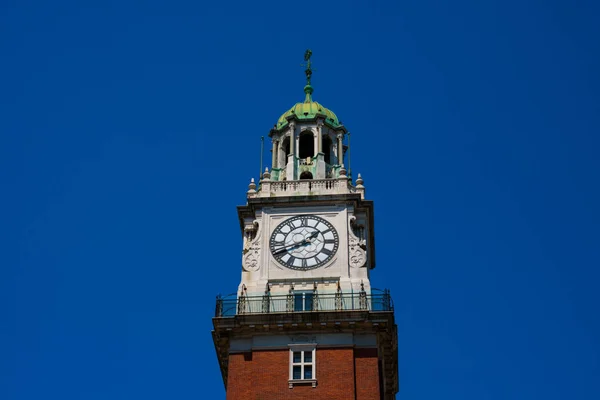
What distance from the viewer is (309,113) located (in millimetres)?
70438

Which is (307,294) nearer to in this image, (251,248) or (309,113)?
(251,248)

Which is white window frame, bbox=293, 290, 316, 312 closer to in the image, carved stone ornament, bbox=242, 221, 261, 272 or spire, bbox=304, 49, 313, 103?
carved stone ornament, bbox=242, 221, 261, 272

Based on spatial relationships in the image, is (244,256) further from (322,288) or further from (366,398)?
(366,398)

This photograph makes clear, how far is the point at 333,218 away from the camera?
211 feet

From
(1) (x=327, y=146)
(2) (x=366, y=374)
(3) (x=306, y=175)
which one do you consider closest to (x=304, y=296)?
(2) (x=366, y=374)

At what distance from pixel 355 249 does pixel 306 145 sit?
985 centimetres

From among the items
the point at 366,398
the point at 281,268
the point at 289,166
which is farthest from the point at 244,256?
the point at 366,398

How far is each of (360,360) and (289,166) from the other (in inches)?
560

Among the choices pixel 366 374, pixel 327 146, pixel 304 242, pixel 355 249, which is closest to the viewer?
pixel 366 374

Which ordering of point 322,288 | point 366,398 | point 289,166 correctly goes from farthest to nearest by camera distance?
point 289,166, point 322,288, point 366,398

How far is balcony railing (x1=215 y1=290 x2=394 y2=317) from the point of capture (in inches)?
2345

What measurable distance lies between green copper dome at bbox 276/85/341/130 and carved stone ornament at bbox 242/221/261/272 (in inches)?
320

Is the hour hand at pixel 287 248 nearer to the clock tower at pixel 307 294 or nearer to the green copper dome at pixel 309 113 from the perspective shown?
the clock tower at pixel 307 294

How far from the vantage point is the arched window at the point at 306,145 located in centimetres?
6975
